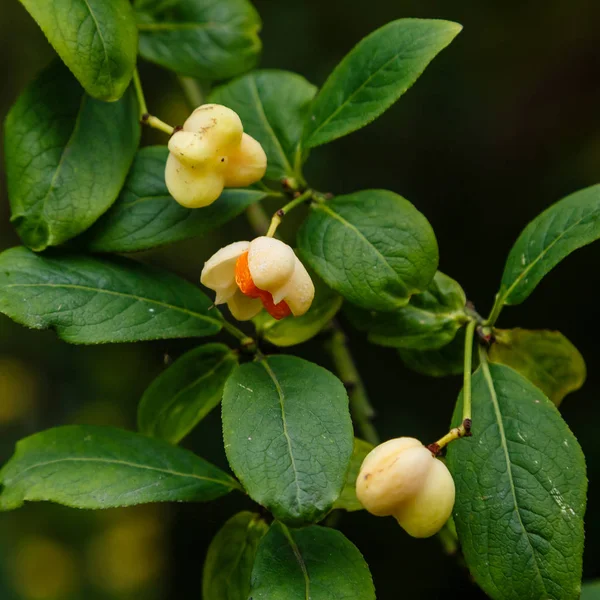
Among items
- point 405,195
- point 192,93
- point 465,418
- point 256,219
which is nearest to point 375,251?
point 465,418

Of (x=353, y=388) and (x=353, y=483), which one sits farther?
(x=353, y=388)

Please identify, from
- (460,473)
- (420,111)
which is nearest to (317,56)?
(420,111)

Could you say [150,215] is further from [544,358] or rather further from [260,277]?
[544,358]

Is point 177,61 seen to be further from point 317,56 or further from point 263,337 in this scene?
point 317,56

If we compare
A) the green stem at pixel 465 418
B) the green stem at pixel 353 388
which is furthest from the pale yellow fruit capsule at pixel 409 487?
the green stem at pixel 353 388

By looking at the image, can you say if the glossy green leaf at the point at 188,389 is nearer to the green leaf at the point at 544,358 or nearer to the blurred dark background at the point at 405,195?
the green leaf at the point at 544,358

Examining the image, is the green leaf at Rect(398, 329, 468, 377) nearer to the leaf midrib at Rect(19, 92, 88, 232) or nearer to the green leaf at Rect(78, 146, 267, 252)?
the green leaf at Rect(78, 146, 267, 252)

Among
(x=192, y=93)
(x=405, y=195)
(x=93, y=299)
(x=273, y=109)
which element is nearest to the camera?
(x=93, y=299)

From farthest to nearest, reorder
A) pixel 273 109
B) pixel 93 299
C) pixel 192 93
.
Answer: pixel 192 93
pixel 273 109
pixel 93 299
